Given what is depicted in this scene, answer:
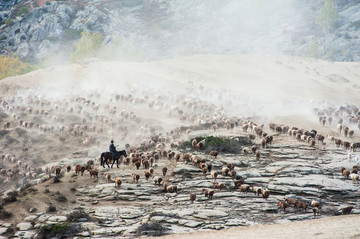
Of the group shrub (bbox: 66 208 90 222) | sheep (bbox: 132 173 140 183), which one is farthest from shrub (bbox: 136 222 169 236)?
sheep (bbox: 132 173 140 183)

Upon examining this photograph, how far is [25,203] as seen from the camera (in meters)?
17.5

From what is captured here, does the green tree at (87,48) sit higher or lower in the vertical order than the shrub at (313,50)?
lower

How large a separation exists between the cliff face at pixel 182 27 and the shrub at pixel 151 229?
9937 centimetres

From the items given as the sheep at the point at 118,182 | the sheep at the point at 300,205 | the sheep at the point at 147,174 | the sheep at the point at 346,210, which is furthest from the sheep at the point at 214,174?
the sheep at the point at 346,210

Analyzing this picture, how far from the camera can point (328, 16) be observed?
120 meters

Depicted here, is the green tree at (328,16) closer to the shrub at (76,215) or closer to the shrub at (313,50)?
the shrub at (313,50)

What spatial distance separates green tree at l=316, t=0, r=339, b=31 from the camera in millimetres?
119438

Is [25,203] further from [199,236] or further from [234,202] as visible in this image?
[234,202]

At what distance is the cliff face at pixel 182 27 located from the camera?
115 meters

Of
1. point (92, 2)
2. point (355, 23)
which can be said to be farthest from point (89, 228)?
point (92, 2)

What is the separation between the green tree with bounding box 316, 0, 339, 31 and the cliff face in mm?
1534

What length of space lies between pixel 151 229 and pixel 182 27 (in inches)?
5450

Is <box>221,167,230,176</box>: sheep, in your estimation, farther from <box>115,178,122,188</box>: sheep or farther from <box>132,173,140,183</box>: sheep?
<box>115,178,122,188</box>: sheep

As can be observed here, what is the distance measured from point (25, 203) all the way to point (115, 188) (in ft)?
15.5
